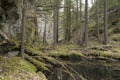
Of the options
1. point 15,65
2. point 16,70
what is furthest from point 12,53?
point 16,70

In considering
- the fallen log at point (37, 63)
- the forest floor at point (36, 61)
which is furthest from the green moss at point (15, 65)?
the fallen log at point (37, 63)

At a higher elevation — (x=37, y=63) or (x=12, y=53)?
(x=12, y=53)

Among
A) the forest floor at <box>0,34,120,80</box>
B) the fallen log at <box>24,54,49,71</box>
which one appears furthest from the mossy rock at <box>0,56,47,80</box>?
the fallen log at <box>24,54,49,71</box>

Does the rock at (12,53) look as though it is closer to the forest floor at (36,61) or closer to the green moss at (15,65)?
the forest floor at (36,61)

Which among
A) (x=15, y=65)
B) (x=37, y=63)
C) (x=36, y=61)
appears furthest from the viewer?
(x=36, y=61)

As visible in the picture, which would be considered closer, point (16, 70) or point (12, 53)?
point (16, 70)

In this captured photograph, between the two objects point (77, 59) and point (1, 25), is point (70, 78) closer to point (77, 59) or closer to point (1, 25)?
point (1, 25)

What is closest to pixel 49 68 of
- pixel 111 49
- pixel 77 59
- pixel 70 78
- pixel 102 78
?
pixel 70 78

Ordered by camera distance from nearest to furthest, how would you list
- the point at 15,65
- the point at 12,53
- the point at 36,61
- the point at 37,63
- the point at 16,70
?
the point at 16,70, the point at 15,65, the point at 37,63, the point at 36,61, the point at 12,53

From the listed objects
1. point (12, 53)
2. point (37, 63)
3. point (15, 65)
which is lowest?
point (37, 63)

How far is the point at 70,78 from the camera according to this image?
483 inches

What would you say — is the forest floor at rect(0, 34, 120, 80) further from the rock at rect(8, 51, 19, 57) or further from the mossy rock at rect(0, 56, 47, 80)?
the rock at rect(8, 51, 19, 57)

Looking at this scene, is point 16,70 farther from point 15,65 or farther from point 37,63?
point 37,63

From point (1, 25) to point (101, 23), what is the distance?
24.0m
